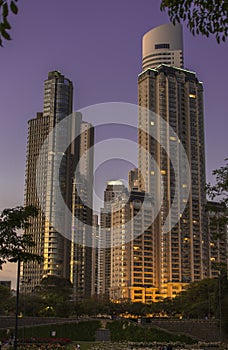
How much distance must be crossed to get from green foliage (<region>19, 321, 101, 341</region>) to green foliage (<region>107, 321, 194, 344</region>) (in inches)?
129

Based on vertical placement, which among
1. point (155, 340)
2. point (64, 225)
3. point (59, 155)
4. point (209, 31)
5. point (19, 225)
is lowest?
point (155, 340)

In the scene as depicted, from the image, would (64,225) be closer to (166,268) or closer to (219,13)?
(166,268)

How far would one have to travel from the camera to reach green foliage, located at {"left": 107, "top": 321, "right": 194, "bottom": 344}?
7381 centimetres

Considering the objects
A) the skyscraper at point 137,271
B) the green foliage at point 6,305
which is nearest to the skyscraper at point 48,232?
the skyscraper at point 137,271

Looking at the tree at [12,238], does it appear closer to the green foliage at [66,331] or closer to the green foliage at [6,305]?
the green foliage at [66,331]

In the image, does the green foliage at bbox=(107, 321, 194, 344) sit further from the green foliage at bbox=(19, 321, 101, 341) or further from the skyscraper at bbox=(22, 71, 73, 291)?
the skyscraper at bbox=(22, 71, 73, 291)

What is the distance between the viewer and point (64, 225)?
19225cm

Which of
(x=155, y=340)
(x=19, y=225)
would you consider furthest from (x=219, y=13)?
(x=155, y=340)

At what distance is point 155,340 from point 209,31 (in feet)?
220

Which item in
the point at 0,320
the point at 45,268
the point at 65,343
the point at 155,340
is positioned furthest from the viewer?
the point at 45,268

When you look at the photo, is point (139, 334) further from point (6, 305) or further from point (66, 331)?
point (6, 305)

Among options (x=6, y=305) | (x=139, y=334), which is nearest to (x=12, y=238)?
(x=139, y=334)

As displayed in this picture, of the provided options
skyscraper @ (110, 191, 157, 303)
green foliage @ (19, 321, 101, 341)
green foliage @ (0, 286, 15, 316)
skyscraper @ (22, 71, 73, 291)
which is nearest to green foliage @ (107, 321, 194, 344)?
green foliage @ (19, 321, 101, 341)

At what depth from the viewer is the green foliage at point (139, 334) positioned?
73812 mm
